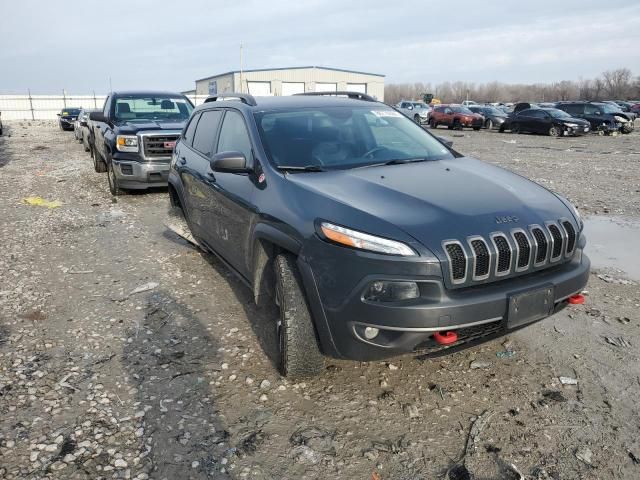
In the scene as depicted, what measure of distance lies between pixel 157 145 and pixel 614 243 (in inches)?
279

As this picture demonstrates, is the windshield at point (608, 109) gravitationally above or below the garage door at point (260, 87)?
below

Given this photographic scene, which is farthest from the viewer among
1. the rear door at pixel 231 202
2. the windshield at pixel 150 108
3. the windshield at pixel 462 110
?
the windshield at pixel 462 110

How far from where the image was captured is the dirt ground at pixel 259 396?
2.49 m

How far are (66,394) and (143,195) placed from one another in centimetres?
704

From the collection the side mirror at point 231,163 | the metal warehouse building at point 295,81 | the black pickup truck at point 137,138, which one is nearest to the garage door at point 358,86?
the metal warehouse building at point 295,81

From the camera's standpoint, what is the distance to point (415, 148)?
4090 millimetres

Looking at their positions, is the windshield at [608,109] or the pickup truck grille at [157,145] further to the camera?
the windshield at [608,109]

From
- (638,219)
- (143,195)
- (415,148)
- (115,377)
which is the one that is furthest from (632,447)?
(143,195)

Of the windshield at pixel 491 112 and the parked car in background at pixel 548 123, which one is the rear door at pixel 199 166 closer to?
the parked car in background at pixel 548 123

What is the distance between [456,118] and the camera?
29609 mm

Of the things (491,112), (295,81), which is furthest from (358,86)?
(491,112)

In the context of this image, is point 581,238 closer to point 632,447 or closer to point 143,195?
point 632,447

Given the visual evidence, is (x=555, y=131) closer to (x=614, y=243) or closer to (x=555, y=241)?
(x=614, y=243)

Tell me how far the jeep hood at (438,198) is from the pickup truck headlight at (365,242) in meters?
0.06
